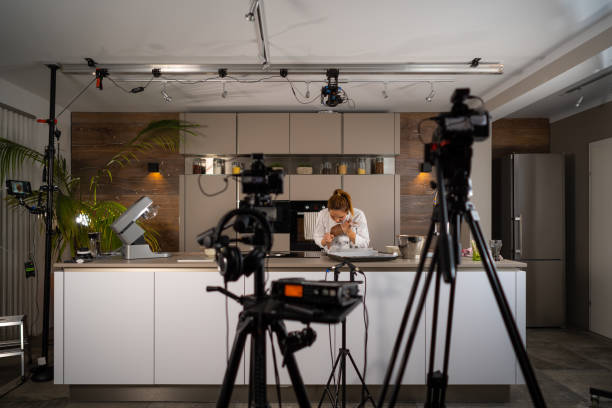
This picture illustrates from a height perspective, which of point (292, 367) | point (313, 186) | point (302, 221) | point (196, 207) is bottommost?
point (292, 367)

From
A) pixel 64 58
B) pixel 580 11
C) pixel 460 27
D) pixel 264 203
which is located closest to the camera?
pixel 264 203

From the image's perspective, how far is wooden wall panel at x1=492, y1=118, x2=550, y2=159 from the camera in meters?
4.95

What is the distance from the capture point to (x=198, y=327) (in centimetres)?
247

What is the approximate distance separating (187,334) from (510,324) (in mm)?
1998

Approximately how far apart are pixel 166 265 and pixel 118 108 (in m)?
3.08

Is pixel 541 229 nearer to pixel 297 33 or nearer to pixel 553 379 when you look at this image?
pixel 553 379

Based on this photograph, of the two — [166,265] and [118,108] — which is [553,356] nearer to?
[166,265]

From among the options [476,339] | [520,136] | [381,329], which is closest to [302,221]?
[381,329]

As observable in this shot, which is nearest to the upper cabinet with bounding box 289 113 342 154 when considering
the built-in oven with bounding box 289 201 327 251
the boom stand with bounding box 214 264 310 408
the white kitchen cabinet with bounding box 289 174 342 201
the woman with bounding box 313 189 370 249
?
the white kitchen cabinet with bounding box 289 174 342 201

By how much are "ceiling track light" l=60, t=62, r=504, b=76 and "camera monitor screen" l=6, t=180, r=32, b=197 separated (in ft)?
3.43

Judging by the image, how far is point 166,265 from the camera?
8.03 ft

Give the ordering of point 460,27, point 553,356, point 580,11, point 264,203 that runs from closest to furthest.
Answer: point 264,203, point 580,11, point 460,27, point 553,356

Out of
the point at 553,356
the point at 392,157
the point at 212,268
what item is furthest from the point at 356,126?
the point at 553,356

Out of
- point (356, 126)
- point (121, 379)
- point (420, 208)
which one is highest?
point (356, 126)
